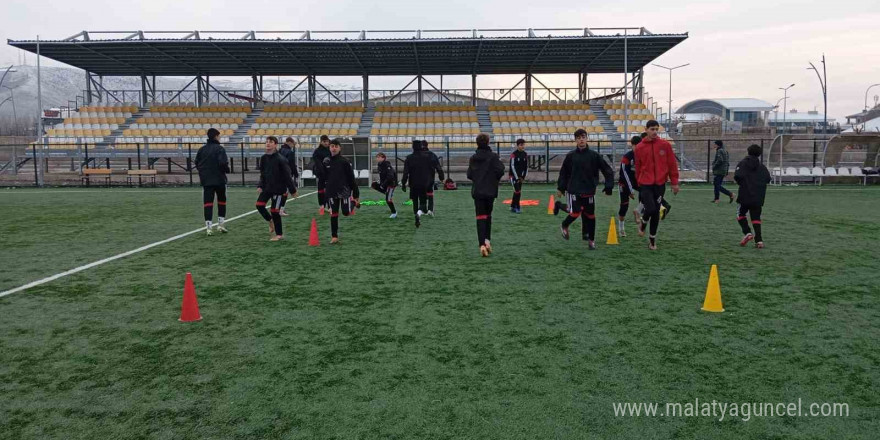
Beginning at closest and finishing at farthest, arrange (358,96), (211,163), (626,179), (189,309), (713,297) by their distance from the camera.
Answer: (189,309)
(713,297)
(626,179)
(211,163)
(358,96)

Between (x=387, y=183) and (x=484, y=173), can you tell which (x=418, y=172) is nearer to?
(x=387, y=183)

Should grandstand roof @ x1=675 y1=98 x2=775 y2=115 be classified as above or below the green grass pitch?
above

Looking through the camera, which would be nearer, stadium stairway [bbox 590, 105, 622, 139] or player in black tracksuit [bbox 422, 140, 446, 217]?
player in black tracksuit [bbox 422, 140, 446, 217]

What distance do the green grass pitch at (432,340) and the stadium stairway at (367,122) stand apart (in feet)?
93.4

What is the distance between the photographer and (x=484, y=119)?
132 feet

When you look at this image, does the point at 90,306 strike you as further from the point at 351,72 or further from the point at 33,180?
the point at 351,72

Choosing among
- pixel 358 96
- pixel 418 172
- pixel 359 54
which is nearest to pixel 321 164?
pixel 418 172

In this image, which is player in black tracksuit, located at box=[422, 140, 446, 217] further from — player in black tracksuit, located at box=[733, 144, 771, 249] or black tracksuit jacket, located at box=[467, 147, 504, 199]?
player in black tracksuit, located at box=[733, 144, 771, 249]

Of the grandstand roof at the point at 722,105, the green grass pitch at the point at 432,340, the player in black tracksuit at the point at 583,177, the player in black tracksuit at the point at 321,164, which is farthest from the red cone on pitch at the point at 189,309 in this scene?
the grandstand roof at the point at 722,105

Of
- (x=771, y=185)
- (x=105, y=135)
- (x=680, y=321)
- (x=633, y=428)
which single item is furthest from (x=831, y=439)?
(x=105, y=135)

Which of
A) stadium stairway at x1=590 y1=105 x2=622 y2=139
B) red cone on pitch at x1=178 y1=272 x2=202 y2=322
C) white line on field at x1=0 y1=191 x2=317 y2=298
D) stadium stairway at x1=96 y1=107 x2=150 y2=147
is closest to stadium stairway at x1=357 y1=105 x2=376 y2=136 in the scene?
stadium stairway at x1=96 y1=107 x2=150 y2=147

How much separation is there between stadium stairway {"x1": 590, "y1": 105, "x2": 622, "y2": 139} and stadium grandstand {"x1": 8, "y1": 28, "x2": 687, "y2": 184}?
3.9 inches

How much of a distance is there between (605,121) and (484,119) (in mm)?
7687

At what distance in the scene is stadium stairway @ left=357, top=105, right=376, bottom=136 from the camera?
38.5m
